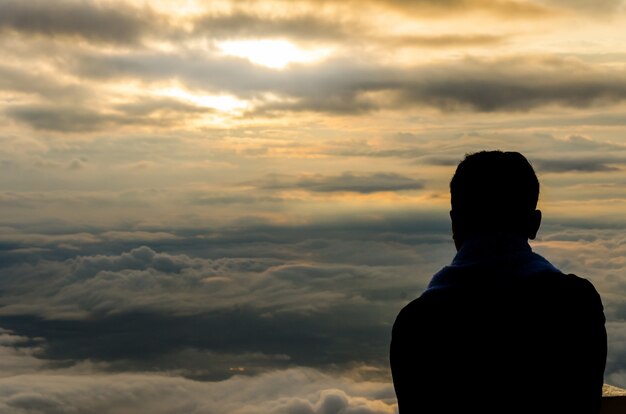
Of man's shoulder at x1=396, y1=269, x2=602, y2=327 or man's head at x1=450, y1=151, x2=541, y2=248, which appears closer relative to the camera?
man's shoulder at x1=396, y1=269, x2=602, y2=327

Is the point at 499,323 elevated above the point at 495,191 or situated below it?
below

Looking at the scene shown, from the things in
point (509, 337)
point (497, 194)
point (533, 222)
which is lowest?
point (509, 337)

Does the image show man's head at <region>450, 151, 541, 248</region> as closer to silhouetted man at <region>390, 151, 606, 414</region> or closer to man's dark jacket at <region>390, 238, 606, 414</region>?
silhouetted man at <region>390, 151, 606, 414</region>

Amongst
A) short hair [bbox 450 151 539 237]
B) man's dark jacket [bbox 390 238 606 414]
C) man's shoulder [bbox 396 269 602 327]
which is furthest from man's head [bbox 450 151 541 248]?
man's shoulder [bbox 396 269 602 327]

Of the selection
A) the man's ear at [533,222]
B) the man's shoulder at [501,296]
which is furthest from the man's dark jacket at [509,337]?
the man's ear at [533,222]

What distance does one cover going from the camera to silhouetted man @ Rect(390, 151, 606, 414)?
13.2ft

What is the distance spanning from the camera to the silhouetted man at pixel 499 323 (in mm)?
4031

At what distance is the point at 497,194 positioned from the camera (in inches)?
168

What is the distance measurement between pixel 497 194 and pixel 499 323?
65 cm

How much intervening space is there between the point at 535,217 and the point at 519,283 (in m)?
0.42

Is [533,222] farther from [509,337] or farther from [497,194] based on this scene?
[509,337]

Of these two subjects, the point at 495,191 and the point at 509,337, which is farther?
the point at 495,191

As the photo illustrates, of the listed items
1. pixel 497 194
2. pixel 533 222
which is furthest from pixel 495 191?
pixel 533 222

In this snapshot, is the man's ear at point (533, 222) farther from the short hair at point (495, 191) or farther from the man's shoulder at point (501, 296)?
the man's shoulder at point (501, 296)
